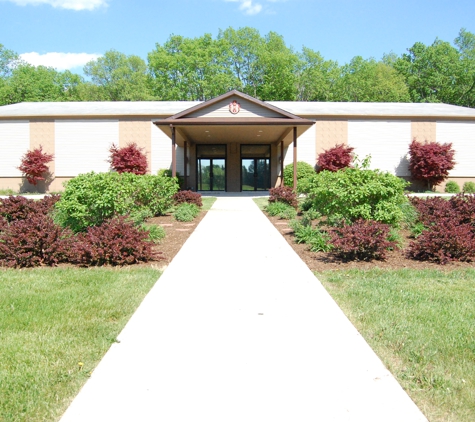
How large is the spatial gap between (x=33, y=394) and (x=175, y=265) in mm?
4374

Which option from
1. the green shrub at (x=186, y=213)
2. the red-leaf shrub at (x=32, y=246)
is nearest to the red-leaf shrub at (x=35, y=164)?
the green shrub at (x=186, y=213)

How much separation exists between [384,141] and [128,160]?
53.2ft

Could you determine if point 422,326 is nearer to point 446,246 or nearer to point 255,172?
point 446,246

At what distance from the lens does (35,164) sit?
2808cm

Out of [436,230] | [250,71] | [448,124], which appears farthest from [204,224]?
[250,71]

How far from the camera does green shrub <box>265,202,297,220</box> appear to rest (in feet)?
46.3

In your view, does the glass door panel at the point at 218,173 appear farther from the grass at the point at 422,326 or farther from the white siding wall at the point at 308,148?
the grass at the point at 422,326

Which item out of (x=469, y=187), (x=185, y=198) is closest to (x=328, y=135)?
(x=469, y=187)

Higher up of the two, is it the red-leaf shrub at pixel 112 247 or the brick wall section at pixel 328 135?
the brick wall section at pixel 328 135

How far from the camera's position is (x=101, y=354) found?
3996 mm

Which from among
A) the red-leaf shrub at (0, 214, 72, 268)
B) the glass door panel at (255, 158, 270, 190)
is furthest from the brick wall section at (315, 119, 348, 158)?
the red-leaf shrub at (0, 214, 72, 268)

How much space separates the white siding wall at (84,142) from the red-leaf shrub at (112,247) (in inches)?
875

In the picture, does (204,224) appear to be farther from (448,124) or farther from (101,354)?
(448,124)

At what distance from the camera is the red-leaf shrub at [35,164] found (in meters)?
28.0
